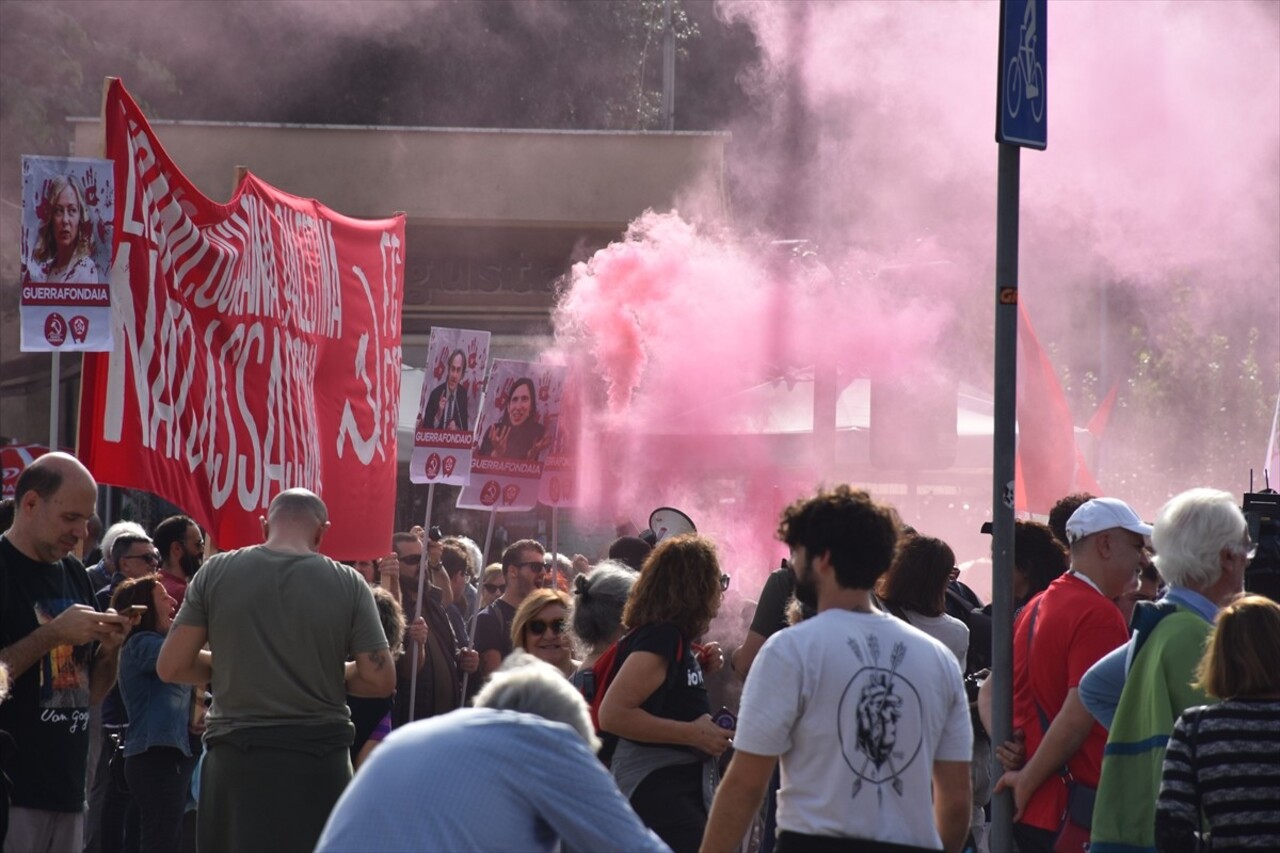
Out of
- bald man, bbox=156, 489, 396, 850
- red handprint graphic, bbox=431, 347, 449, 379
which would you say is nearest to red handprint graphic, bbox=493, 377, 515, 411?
red handprint graphic, bbox=431, 347, 449, 379

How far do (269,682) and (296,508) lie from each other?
22.0 inches

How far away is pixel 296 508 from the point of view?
542 cm

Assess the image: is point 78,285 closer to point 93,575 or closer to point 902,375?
point 93,575

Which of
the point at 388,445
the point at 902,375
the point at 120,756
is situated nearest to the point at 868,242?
the point at 902,375

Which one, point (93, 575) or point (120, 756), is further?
point (93, 575)

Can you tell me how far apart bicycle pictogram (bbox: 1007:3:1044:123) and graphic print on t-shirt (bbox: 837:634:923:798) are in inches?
61.6

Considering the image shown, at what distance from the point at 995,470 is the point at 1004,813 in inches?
41.0

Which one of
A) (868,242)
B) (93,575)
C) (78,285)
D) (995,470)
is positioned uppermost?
(868,242)

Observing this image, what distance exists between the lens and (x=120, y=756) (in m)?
7.65

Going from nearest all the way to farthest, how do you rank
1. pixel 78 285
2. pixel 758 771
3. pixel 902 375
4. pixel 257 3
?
pixel 758 771, pixel 78 285, pixel 902 375, pixel 257 3

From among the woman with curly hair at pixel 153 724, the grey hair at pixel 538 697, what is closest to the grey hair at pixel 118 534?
the woman with curly hair at pixel 153 724

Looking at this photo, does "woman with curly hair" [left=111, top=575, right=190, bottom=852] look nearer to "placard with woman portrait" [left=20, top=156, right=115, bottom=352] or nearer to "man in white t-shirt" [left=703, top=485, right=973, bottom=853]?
"placard with woman portrait" [left=20, top=156, right=115, bottom=352]

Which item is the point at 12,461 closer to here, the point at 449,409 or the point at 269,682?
the point at 449,409

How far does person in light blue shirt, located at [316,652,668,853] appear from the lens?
2844 mm
